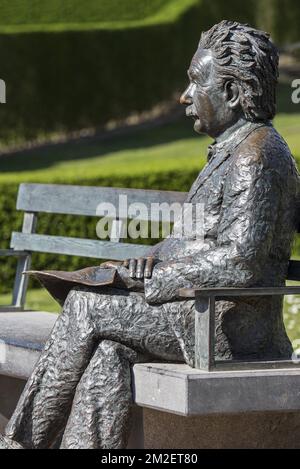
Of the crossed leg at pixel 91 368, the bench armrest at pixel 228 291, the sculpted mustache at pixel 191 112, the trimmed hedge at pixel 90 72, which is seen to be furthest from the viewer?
the trimmed hedge at pixel 90 72

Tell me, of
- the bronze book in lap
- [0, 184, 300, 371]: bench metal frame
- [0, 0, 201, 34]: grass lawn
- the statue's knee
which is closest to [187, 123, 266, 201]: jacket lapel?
the bronze book in lap

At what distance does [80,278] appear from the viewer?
15.8ft

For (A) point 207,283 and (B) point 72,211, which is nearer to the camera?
(A) point 207,283

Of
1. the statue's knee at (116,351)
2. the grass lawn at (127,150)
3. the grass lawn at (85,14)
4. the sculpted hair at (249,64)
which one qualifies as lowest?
the statue's knee at (116,351)

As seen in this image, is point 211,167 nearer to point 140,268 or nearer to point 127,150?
point 140,268

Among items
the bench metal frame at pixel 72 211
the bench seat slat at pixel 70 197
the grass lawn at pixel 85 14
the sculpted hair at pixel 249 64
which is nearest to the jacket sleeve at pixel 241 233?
the sculpted hair at pixel 249 64

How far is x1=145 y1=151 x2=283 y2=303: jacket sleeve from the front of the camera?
461cm

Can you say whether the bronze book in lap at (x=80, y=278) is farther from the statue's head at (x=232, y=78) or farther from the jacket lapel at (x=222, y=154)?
the statue's head at (x=232, y=78)

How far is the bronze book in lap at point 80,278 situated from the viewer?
15.7 feet

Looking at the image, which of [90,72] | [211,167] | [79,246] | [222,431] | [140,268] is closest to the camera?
[140,268]

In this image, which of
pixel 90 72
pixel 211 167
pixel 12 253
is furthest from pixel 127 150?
pixel 211 167

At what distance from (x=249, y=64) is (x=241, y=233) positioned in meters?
0.62

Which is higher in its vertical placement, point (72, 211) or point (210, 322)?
point (72, 211)
